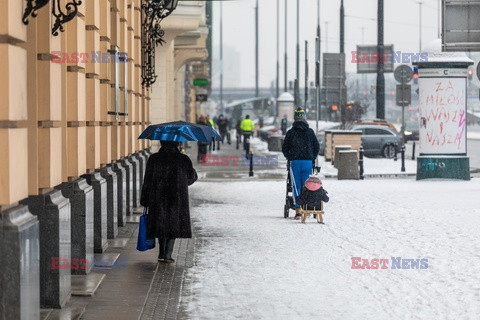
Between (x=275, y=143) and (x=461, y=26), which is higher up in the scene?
(x=461, y=26)

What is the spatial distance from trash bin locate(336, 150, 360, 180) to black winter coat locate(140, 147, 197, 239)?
640 inches

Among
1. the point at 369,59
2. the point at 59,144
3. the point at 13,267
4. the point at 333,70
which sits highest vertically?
the point at 369,59

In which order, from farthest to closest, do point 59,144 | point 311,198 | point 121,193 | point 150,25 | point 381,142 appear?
point 381,142 → point 150,25 → point 311,198 → point 121,193 → point 59,144

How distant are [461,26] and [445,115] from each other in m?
6.91

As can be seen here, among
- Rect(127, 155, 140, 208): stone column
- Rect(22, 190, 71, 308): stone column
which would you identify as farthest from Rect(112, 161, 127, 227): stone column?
Rect(22, 190, 71, 308): stone column

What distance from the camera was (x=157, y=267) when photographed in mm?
12578

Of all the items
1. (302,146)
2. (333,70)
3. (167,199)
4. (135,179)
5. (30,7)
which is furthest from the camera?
(333,70)

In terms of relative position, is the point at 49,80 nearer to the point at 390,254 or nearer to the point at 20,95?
the point at 20,95

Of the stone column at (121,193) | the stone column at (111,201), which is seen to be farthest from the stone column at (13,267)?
the stone column at (121,193)

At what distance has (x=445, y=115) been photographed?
92.3 feet

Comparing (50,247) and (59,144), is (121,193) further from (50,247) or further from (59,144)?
(50,247)

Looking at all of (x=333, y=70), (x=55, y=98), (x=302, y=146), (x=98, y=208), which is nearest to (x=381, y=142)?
(x=333, y=70)

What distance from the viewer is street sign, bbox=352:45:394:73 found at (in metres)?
43.9

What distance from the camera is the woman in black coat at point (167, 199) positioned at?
12914 mm
